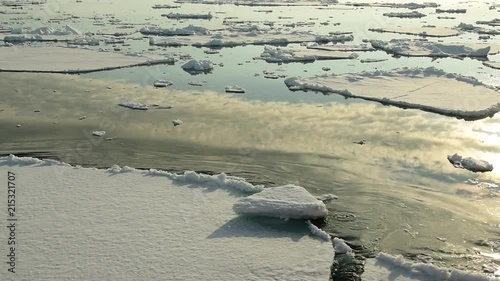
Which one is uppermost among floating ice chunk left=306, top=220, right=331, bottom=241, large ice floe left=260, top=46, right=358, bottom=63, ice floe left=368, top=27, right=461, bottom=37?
ice floe left=368, top=27, right=461, bottom=37

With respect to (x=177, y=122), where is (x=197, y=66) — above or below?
above

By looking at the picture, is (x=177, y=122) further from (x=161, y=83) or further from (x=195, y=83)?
(x=195, y=83)

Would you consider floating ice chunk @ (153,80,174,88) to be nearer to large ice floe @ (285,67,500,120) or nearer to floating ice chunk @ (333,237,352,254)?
large ice floe @ (285,67,500,120)

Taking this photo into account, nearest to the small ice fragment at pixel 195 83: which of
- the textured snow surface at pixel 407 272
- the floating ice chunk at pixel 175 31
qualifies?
the textured snow surface at pixel 407 272

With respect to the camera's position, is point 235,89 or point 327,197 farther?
point 235,89

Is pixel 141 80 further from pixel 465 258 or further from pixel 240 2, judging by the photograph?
pixel 240 2

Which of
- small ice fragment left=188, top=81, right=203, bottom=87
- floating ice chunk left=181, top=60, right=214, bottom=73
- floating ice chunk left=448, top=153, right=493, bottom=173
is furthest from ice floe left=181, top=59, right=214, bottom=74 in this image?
floating ice chunk left=448, top=153, right=493, bottom=173

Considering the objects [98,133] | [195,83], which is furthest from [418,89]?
[98,133]

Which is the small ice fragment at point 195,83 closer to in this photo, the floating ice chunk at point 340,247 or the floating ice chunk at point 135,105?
the floating ice chunk at point 135,105
